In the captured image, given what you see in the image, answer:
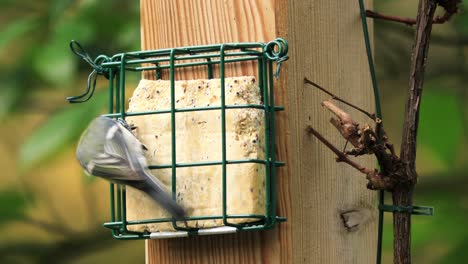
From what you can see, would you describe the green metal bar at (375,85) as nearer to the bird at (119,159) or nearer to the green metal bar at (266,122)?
the green metal bar at (266,122)

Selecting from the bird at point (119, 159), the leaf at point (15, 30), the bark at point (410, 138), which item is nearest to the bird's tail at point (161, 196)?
the bird at point (119, 159)

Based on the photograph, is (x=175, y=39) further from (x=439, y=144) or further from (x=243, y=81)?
(x=439, y=144)

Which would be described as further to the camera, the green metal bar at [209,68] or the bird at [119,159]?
the green metal bar at [209,68]

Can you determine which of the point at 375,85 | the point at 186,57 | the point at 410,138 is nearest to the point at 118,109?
the point at 186,57

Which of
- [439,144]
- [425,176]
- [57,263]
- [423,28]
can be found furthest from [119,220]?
[57,263]

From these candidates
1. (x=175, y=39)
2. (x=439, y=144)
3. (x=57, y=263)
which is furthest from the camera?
(x=57, y=263)
